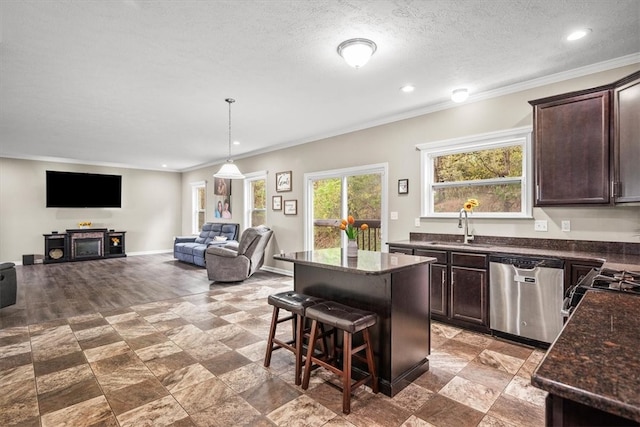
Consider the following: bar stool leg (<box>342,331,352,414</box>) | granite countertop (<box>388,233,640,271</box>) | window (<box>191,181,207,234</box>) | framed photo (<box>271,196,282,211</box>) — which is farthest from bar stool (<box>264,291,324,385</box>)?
window (<box>191,181,207,234</box>)

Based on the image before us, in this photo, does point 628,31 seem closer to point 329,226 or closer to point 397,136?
point 397,136

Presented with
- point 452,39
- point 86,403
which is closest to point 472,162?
point 452,39

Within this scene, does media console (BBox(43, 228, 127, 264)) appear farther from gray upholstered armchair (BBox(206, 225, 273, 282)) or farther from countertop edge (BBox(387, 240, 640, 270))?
countertop edge (BBox(387, 240, 640, 270))

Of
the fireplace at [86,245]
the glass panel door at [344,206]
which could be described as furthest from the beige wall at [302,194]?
the fireplace at [86,245]

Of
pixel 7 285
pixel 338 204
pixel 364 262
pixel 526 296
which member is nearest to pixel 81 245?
pixel 7 285

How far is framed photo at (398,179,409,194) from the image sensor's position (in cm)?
452

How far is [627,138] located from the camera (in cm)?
261

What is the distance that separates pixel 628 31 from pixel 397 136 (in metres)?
2.52

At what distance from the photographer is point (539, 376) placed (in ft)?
2.39

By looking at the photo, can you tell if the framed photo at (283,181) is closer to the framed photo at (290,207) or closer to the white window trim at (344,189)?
the framed photo at (290,207)

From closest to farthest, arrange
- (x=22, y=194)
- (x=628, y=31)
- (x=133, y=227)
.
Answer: (x=628, y=31)
(x=22, y=194)
(x=133, y=227)

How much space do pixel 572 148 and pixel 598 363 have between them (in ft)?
9.58

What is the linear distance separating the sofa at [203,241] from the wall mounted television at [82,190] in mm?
2476

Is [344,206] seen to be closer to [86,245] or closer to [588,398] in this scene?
[588,398]
